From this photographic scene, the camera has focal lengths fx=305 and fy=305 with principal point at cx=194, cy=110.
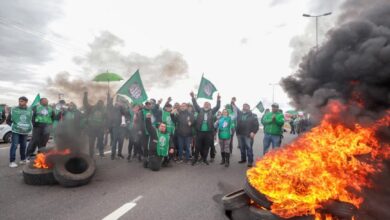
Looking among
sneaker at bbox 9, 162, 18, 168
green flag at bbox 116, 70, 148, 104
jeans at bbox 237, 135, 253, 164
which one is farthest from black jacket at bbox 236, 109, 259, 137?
sneaker at bbox 9, 162, 18, 168

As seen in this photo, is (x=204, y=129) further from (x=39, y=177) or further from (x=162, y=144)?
(x=39, y=177)

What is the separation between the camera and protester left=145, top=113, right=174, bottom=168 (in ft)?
29.6

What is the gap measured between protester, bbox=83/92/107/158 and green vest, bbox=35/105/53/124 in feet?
3.75

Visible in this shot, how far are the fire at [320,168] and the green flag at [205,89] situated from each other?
762cm

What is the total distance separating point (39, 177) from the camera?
654cm

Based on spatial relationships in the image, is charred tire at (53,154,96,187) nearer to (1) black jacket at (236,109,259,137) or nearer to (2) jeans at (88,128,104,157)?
(2) jeans at (88,128,104,157)

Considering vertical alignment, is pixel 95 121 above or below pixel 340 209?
above

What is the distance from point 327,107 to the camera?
4.84 m

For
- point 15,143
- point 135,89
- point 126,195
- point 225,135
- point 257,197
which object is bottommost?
point 126,195

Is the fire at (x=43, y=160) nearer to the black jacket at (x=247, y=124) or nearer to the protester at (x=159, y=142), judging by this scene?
the protester at (x=159, y=142)

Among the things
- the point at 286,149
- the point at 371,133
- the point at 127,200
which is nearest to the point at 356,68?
the point at 371,133

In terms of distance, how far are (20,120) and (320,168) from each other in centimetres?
807

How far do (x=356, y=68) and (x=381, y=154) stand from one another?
135 centimetres

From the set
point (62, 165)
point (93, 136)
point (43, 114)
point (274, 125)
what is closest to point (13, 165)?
point (43, 114)
